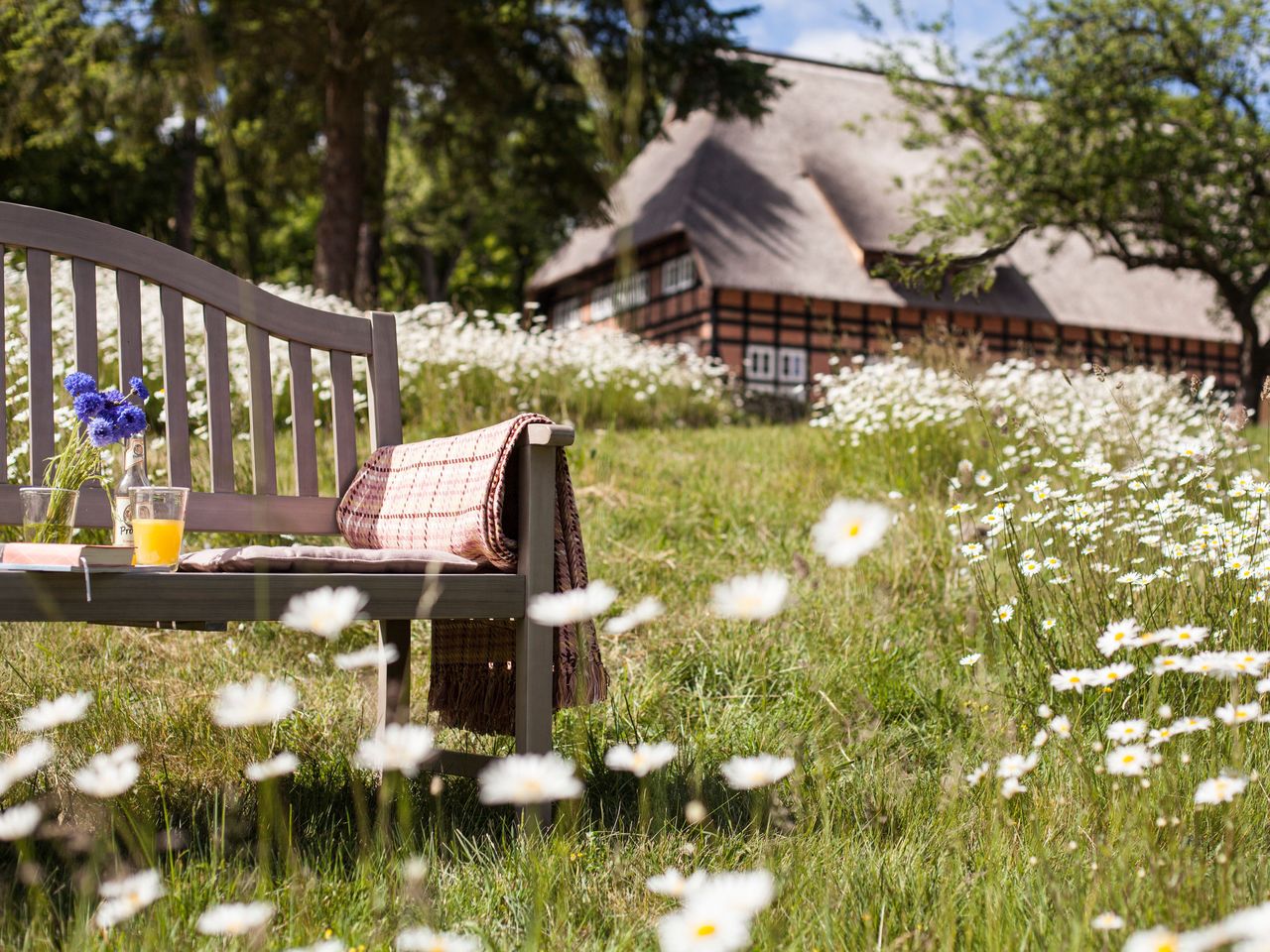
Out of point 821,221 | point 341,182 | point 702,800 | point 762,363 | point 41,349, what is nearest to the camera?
point 702,800

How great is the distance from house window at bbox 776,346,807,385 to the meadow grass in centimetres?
1485

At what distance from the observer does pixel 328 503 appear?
2553 millimetres

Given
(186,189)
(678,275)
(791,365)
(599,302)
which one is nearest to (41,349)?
(791,365)

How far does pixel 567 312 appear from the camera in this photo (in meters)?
22.6

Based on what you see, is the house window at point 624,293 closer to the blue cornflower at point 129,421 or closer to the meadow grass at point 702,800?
the meadow grass at point 702,800

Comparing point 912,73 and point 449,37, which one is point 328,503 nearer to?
point 449,37

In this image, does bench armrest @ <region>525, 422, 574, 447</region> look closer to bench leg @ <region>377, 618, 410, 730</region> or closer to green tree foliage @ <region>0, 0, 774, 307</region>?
bench leg @ <region>377, 618, 410, 730</region>

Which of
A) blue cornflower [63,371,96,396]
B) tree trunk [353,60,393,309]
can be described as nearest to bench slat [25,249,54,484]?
blue cornflower [63,371,96,396]

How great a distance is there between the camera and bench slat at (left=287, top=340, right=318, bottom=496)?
2.57 meters

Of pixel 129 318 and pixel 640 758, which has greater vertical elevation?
pixel 129 318

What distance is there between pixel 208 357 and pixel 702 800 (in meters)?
1.39

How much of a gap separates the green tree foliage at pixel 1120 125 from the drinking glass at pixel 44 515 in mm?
13893

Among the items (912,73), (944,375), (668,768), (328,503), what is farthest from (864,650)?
(912,73)

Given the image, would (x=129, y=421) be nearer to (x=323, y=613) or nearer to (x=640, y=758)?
(x=323, y=613)
